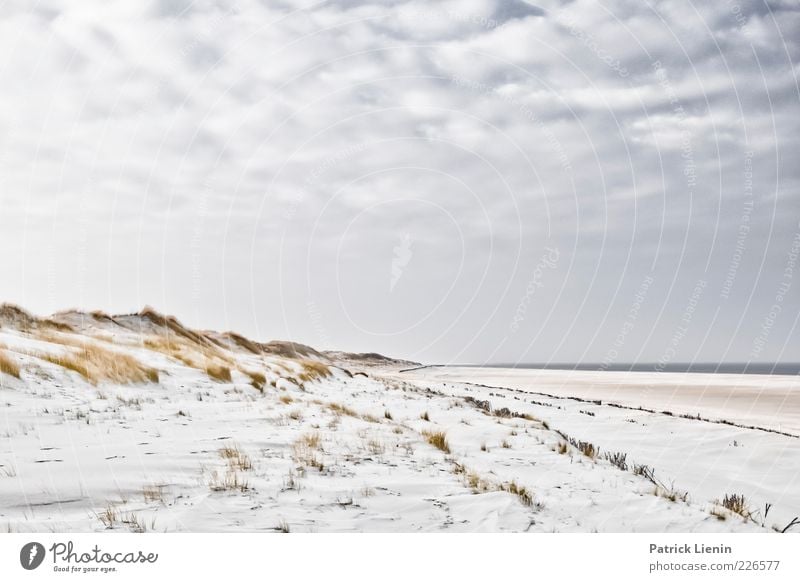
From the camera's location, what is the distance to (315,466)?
577cm

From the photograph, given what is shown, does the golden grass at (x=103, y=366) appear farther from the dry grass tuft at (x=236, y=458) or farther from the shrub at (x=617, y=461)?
the shrub at (x=617, y=461)

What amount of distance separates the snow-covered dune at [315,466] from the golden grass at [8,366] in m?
0.04

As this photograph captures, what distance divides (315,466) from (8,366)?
6.46m

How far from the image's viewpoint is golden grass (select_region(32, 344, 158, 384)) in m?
10.3

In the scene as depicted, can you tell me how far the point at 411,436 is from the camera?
8422 millimetres

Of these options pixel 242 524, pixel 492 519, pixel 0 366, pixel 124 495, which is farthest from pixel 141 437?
pixel 492 519

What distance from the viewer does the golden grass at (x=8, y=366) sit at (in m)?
8.57

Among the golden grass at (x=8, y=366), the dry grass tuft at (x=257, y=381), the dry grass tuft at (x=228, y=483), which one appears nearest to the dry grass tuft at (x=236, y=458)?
the dry grass tuft at (x=228, y=483)

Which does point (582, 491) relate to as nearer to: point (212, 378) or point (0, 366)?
point (0, 366)

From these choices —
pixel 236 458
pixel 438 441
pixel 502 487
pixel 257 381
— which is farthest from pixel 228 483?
pixel 257 381

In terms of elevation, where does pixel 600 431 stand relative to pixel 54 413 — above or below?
below

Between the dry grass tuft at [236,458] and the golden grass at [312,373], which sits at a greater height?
the dry grass tuft at [236,458]

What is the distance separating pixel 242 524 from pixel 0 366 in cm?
704
